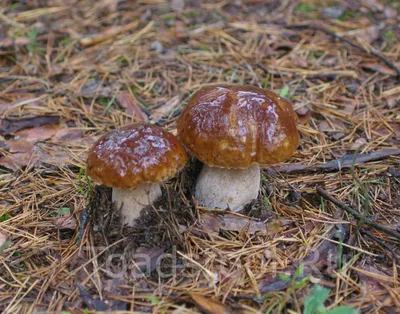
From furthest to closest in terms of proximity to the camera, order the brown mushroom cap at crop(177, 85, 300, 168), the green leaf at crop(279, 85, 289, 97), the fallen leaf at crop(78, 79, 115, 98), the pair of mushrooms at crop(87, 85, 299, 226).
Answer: the fallen leaf at crop(78, 79, 115, 98) < the green leaf at crop(279, 85, 289, 97) < the brown mushroom cap at crop(177, 85, 300, 168) < the pair of mushrooms at crop(87, 85, 299, 226)

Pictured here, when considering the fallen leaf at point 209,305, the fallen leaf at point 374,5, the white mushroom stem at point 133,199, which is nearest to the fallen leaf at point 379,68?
the fallen leaf at point 374,5

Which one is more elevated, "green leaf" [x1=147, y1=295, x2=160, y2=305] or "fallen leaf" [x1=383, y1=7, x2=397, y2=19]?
"green leaf" [x1=147, y1=295, x2=160, y2=305]

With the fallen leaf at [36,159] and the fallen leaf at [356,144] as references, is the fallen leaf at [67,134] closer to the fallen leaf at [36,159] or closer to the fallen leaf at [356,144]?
the fallen leaf at [36,159]

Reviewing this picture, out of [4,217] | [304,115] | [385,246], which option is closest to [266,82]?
[304,115]

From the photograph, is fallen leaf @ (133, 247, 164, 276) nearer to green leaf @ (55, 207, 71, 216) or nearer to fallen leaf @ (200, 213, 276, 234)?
fallen leaf @ (200, 213, 276, 234)

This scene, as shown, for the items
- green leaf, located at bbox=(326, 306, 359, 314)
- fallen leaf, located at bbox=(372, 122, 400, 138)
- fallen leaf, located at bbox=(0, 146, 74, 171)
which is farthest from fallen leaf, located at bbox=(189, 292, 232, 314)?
fallen leaf, located at bbox=(372, 122, 400, 138)

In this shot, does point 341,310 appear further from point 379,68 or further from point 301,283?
point 379,68

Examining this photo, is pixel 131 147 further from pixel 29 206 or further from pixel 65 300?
pixel 29 206
